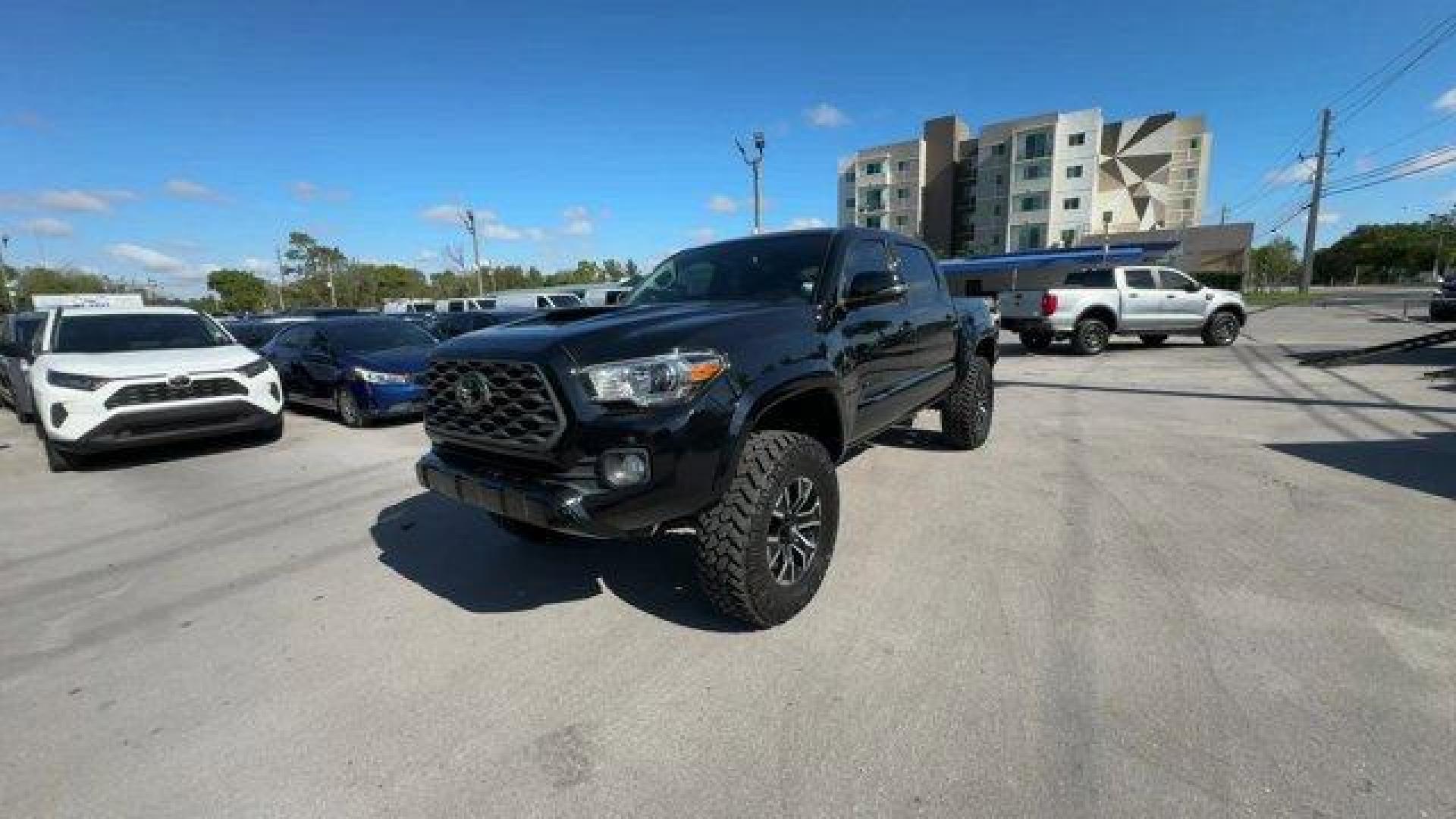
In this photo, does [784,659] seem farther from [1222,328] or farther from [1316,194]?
[1316,194]

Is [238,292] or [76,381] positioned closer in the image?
[76,381]

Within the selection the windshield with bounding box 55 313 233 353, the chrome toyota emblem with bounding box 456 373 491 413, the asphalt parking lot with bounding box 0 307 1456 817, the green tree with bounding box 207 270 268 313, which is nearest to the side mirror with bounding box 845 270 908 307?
the asphalt parking lot with bounding box 0 307 1456 817

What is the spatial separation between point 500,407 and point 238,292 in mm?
103077

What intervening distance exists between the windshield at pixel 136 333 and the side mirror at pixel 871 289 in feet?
24.0

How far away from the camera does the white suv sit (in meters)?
5.82

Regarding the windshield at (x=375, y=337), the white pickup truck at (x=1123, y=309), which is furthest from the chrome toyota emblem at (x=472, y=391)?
the white pickup truck at (x=1123, y=309)

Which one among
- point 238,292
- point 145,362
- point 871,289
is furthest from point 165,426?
point 238,292

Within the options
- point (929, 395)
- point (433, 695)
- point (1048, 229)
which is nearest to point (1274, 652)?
point (929, 395)

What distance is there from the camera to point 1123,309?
13.5 metres

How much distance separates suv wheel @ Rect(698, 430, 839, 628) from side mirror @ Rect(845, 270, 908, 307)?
90cm

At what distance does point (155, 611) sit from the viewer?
11.1ft

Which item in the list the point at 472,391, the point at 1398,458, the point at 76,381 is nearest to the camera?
the point at 472,391

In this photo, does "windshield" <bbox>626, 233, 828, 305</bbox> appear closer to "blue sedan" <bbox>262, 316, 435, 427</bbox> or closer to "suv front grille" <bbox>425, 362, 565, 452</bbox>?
"suv front grille" <bbox>425, 362, 565, 452</bbox>

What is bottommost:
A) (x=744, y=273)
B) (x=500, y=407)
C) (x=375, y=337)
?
(x=500, y=407)
